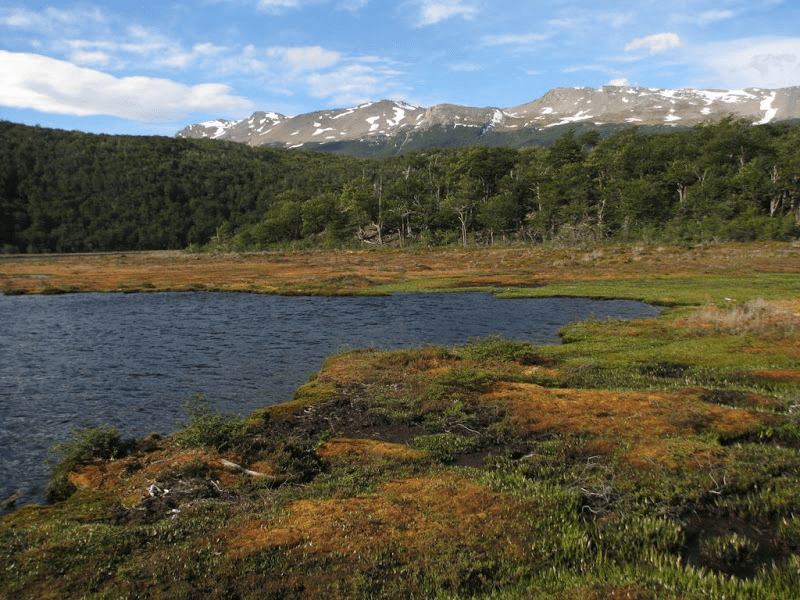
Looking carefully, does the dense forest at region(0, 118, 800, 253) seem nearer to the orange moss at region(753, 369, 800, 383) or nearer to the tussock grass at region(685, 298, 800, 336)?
the tussock grass at region(685, 298, 800, 336)

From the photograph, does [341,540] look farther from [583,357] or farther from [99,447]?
[583,357]

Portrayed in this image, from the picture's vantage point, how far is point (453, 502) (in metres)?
11.0

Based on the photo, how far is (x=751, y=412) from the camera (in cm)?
1573

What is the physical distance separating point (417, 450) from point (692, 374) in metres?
14.7

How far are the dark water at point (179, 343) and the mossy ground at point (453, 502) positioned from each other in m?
4.61

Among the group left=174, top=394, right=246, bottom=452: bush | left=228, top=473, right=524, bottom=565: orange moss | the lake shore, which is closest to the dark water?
left=174, top=394, right=246, bottom=452: bush

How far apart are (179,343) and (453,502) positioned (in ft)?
93.0

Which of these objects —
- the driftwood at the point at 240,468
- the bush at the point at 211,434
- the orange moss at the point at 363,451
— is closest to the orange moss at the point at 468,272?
the bush at the point at 211,434

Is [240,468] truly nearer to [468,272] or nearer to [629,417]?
[629,417]

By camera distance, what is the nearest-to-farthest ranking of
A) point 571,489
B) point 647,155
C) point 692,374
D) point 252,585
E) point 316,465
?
point 252,585 → point 571,489 → point 316,465 → point 692,374 → point 647,155

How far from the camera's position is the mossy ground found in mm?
8422

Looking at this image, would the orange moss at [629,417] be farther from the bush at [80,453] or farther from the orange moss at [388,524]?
the bush at [80,453]

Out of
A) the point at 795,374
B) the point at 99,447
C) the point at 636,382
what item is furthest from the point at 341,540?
the point at 795,374

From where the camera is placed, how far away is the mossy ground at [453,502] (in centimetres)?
842
